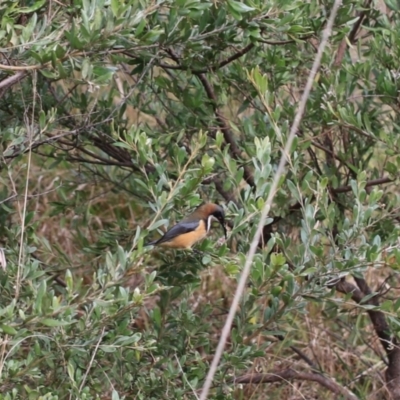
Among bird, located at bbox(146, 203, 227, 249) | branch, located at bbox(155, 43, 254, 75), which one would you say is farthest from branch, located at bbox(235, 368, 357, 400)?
branch, located at bbox(155, 43, 254, 75)

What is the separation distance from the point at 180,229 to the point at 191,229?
0.04 metres

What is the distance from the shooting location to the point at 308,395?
3793 mm

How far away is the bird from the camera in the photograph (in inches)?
100

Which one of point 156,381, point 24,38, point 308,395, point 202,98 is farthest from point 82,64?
point 308,395

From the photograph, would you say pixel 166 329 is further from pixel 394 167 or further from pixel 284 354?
pixel 284 354

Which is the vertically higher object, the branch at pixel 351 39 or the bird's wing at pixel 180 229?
the branch at pixel 351 39

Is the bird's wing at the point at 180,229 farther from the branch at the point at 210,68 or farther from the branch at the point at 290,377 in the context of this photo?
the branch at the point at 290,377

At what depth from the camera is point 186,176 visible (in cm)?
247

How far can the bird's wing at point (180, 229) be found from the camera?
2.52m

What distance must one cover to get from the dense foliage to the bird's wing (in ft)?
0.13

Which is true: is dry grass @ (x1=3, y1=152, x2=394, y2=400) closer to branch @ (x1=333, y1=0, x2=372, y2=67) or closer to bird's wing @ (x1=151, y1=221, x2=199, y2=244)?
bird's wing @ (x1=151, y1=221, x2=199, y2=244)

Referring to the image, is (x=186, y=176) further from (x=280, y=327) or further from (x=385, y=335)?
(x=385, y=335)

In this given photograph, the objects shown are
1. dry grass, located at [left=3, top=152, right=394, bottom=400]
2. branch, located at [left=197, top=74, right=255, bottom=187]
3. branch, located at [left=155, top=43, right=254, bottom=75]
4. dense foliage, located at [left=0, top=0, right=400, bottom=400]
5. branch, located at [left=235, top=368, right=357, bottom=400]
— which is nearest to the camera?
dense foliage, located at [left=0, top=0, right=400, bottom=400]

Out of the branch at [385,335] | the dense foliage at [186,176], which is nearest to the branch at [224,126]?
the dense foliage at [186,176]
